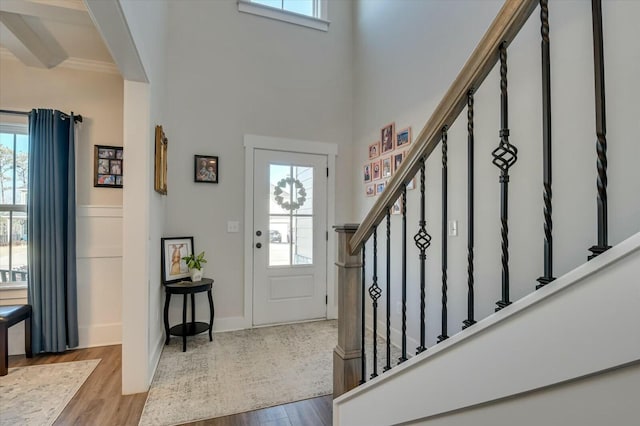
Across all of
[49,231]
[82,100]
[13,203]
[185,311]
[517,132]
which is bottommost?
[185,311]

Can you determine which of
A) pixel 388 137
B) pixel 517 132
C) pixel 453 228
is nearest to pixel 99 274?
pixel 388 137

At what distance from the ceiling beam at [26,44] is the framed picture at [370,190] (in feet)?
10.1

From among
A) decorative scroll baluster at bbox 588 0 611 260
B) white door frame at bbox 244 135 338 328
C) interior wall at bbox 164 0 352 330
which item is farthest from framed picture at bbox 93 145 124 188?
decorative scroll baluster at bbox 588 0 611 260

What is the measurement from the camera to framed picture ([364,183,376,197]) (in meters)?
3.45

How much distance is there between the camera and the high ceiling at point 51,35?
179 cm

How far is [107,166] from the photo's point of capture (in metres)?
3.08

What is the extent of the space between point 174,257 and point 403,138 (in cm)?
240

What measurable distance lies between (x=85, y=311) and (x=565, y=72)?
160 inches

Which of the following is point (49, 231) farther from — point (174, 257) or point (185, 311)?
point (185, 311)

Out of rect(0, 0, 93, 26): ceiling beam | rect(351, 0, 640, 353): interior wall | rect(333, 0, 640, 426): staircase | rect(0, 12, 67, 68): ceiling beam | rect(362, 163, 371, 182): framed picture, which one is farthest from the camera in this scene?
rect(362, 163, 371, 182): framed picture

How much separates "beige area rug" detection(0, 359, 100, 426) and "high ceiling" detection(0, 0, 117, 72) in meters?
2.34

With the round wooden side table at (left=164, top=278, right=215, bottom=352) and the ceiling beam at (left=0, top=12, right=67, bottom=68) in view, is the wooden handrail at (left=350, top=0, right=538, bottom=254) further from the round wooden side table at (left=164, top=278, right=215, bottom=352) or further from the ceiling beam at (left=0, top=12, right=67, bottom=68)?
the ceiling beam at (left=0, top=12, right=67, bottom=68)

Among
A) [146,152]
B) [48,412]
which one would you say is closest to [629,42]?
[146,152]

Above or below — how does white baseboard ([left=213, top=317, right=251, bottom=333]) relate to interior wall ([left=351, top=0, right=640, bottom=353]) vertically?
below
